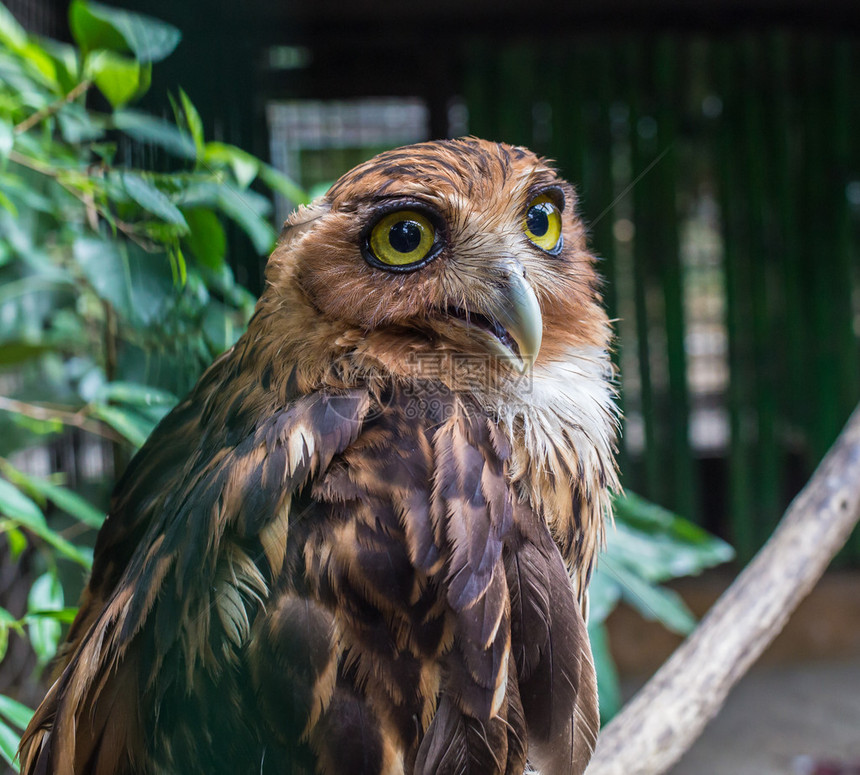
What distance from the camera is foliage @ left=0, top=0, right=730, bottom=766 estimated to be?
2.84 feet

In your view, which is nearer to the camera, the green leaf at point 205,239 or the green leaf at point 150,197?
the green leaf at point 150,197

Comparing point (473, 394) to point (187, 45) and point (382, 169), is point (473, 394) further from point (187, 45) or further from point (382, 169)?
point (187, 45)

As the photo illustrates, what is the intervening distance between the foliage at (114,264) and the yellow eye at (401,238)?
212mm

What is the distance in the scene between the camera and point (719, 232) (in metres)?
3.38

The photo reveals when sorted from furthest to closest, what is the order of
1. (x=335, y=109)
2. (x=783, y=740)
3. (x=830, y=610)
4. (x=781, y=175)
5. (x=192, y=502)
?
1. (x=830, y=610)
2. (x=781, y=175)
3. (x=783, y=740)
4. (x=335, y=109)
5. (x=192, y=502)

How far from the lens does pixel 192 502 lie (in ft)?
2.67

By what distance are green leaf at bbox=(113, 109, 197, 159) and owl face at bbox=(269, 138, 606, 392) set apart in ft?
0.49

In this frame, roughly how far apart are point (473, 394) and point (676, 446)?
8.99 ft

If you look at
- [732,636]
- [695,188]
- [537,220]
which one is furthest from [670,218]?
[537,220]

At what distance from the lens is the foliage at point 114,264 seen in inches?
34.1

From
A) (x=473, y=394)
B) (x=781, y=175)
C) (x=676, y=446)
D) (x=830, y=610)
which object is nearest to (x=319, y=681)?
(x=473, y=394)

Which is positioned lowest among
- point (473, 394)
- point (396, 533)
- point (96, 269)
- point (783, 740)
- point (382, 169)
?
point (783, 740)

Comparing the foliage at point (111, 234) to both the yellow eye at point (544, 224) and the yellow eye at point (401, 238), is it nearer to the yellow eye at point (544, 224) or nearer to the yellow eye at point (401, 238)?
the yellow eye at point (401, 238)

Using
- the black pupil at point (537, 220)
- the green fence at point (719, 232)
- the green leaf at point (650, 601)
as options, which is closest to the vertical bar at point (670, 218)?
the green fence at point (719, 232)
